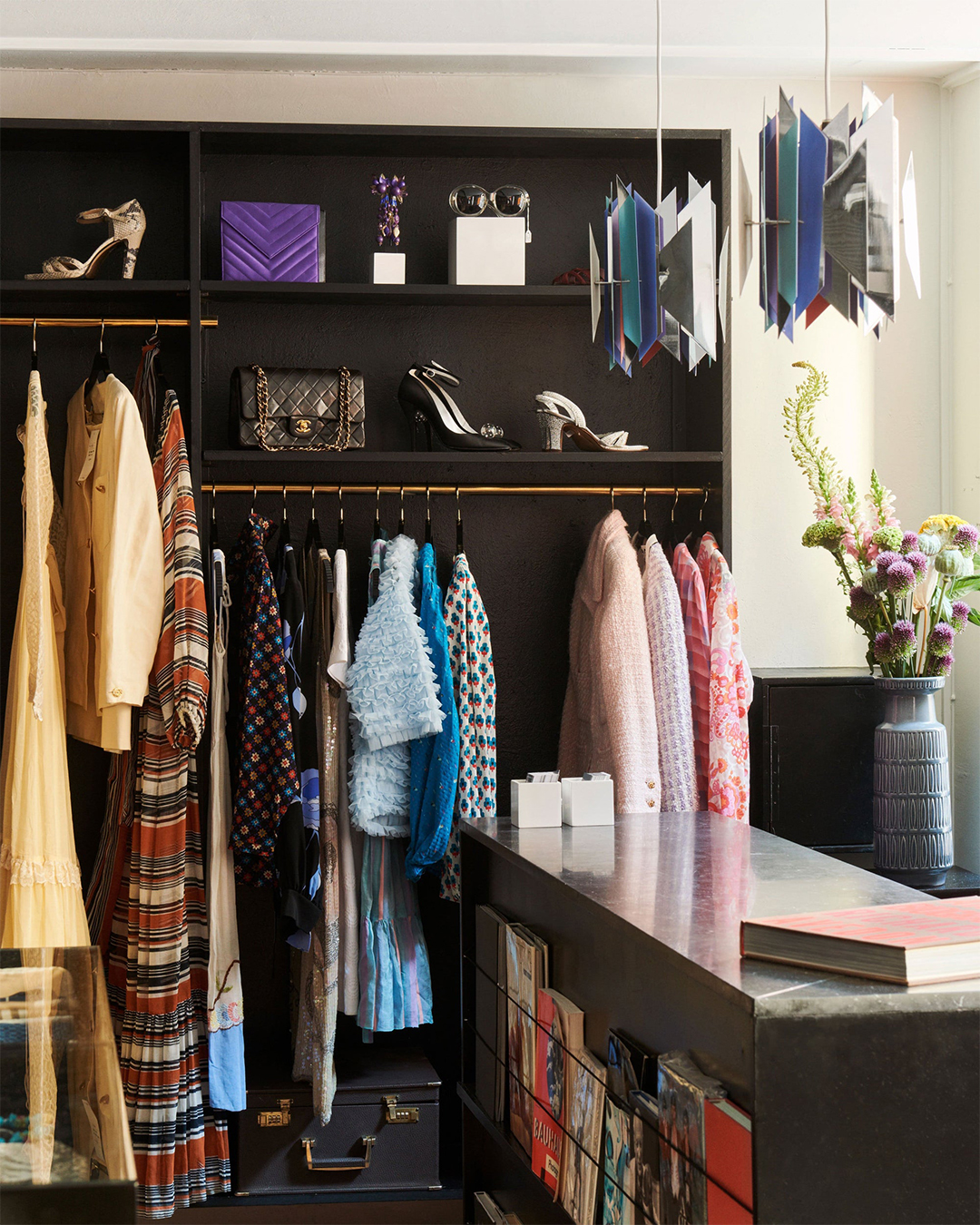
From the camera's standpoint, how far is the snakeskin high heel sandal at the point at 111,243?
10.2 ft

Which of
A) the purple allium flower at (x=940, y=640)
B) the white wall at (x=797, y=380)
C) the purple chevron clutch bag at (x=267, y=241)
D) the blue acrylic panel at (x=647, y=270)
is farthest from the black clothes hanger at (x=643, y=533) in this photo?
the blue acrylic panel at (x=647, y=270)

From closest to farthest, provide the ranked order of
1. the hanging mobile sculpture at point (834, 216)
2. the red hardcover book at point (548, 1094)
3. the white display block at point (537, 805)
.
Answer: the hanging mobile sculpture at point (834, 216) → the red hardcover book at point (548, 1094) → the white display block at point (537, 805)

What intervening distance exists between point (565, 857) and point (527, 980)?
252mm

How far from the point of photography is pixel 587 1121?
174 centimetres

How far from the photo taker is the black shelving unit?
326 cm

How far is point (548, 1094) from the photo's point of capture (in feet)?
6.29

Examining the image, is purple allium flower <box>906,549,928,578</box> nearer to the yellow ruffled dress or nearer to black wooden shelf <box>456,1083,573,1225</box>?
black wooden shelf <box>456,1083,573,1225</box>

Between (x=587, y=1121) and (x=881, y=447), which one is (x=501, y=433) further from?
(x=587, y=1121)

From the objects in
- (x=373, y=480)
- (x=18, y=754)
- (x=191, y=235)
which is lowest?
(x=18, y=754)

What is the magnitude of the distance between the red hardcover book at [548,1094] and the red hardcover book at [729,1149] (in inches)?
20.6

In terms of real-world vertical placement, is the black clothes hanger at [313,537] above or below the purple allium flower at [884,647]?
above

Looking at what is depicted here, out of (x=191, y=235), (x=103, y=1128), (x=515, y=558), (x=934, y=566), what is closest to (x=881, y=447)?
(x=934, y=566)

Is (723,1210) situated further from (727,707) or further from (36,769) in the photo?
(36,769)

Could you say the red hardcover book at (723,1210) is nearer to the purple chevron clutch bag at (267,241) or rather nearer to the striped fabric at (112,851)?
the striped fabric at (112,851)
